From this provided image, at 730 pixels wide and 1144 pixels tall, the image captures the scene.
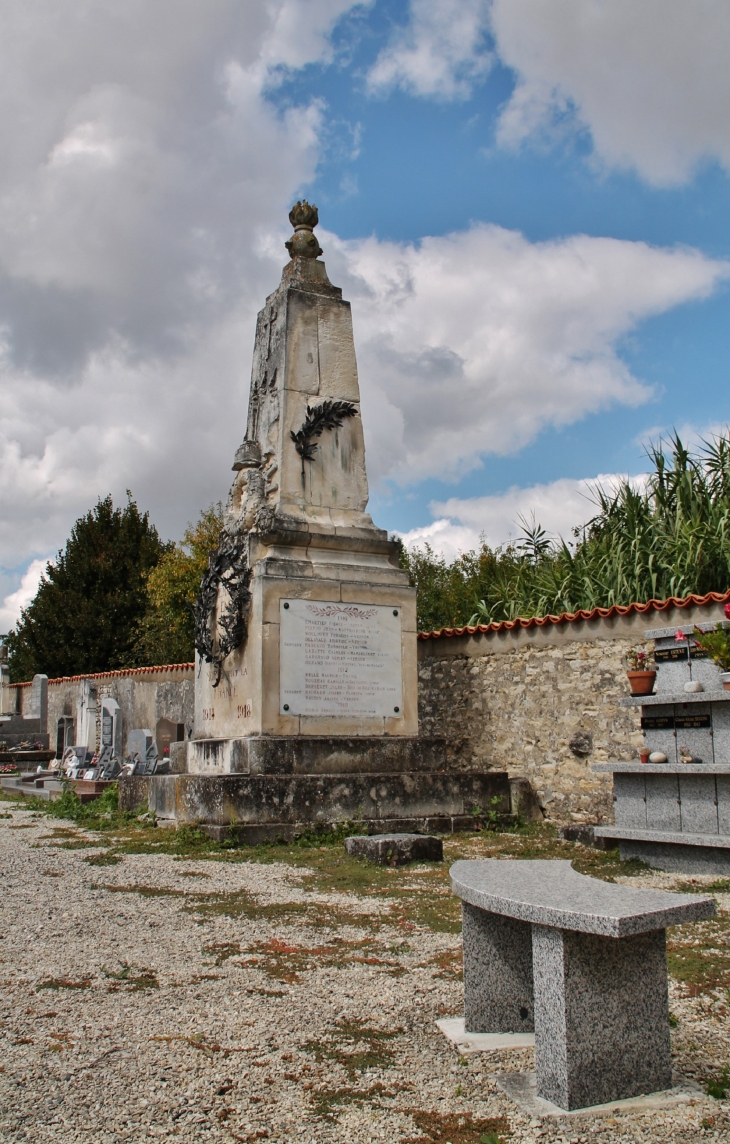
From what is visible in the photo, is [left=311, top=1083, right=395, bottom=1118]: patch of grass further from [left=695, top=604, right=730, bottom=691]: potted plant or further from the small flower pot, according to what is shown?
the small flower pot

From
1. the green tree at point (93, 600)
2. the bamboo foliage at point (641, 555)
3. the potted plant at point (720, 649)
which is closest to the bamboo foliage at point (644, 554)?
the bamboo foliage at point (641, 555)

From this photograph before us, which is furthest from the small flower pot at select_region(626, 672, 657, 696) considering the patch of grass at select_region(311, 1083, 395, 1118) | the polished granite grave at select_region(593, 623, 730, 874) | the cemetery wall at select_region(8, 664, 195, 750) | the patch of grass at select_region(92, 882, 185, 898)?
the cemetery wall at select_region(8, 664, 195, 750)

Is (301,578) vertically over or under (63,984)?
over

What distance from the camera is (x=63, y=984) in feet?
12.2

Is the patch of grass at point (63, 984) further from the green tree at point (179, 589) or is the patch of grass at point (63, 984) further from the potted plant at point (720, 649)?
the green tree at point (179, 589)

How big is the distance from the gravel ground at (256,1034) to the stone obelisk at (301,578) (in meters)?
3.42

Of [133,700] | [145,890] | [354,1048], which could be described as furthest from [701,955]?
[133,700]

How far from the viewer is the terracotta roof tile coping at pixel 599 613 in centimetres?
789

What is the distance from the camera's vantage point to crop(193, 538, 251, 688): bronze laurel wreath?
872 centimetres

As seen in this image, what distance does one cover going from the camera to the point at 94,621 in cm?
2950

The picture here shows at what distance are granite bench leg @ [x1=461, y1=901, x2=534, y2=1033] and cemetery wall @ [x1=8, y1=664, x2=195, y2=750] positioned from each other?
41.3 feet

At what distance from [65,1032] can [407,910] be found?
87.9 inches

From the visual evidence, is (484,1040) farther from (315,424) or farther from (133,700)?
(133,700)

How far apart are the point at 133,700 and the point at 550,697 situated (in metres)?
11.8
